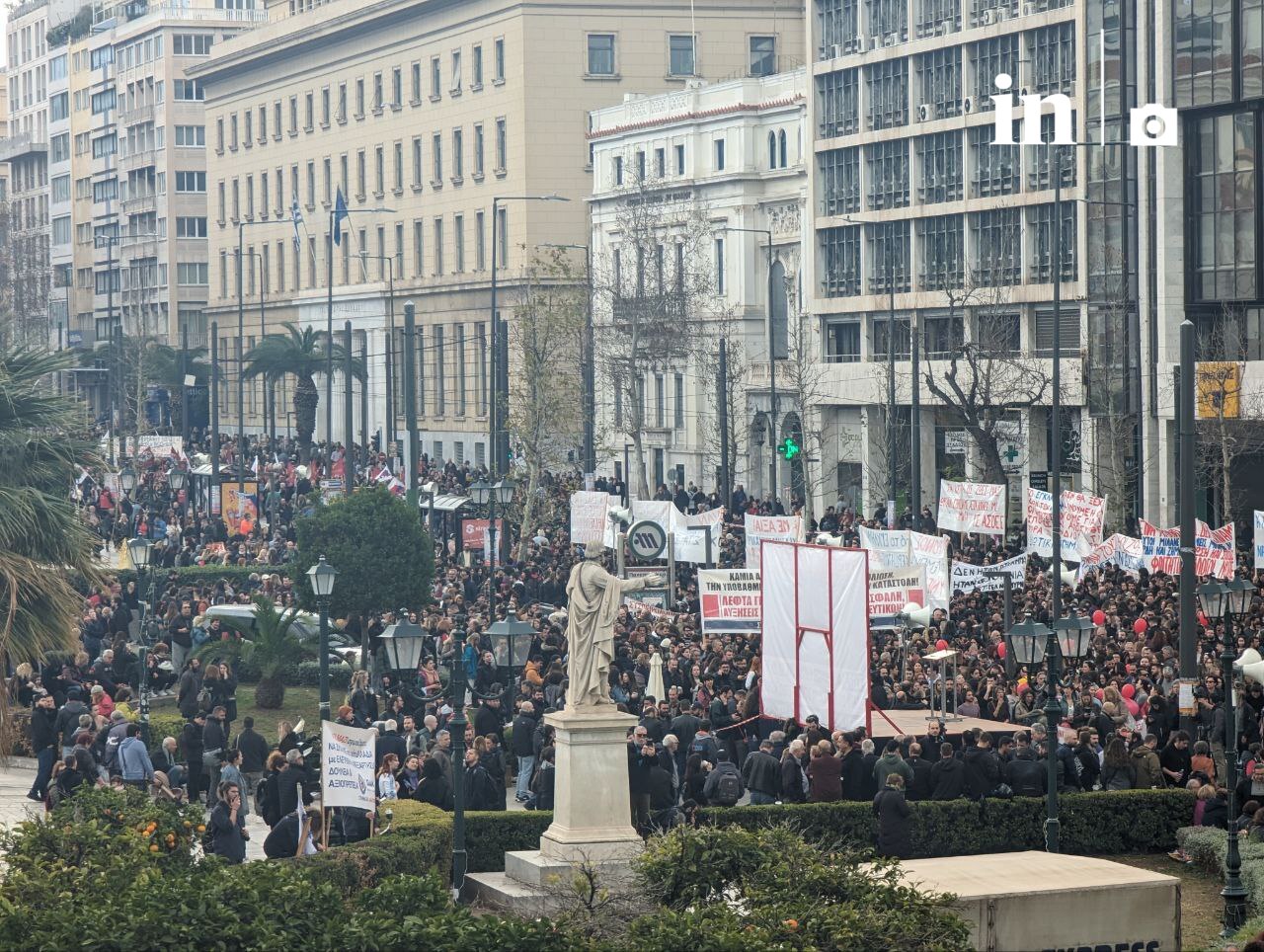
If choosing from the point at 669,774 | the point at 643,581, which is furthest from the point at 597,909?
the point at 669,774

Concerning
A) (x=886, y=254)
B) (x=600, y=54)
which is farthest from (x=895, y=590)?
(x=600, y=54)

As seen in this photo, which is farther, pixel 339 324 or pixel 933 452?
pixel 339 324

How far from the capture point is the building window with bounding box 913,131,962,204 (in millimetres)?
71875

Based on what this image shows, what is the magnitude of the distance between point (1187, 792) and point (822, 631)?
16.1 feet

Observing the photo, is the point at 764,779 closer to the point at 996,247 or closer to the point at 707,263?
the point at 996,247

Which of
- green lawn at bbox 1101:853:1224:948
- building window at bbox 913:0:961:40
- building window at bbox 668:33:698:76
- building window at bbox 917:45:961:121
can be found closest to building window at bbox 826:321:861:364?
building window at bbox 917:45:961:121

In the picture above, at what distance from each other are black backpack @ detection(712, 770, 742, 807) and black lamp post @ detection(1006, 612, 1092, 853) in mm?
3072

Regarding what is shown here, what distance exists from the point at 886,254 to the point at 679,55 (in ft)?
88.5

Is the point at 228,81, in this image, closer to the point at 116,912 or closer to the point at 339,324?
the point at 339,324

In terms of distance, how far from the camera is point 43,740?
29156 mm

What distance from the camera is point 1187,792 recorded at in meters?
25.4

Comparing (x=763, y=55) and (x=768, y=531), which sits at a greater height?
(x=763, y=55)

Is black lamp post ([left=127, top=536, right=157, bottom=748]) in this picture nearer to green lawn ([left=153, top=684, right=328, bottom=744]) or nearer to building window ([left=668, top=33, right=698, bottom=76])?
green lawn ([left=153, top=684, right=328, bottom=744])

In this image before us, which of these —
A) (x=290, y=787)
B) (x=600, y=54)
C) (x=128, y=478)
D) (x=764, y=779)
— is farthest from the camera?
(x=600, y=54)
